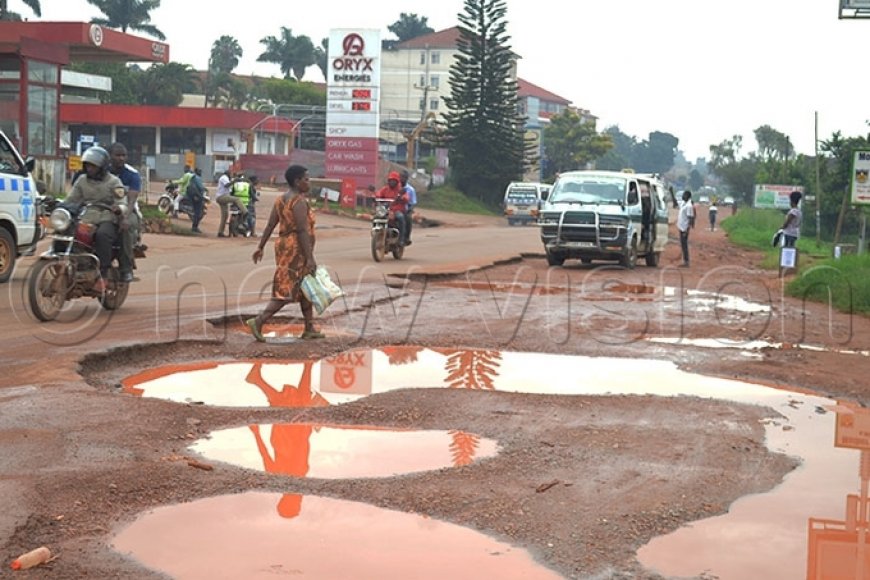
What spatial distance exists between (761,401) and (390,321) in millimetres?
4921

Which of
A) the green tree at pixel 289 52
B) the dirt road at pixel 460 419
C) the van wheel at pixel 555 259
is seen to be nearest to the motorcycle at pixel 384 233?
the van wheel at pixel 555 259

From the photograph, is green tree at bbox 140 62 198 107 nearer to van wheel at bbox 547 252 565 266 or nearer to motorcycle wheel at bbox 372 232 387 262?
van wheel at bbox 547 252 565 266

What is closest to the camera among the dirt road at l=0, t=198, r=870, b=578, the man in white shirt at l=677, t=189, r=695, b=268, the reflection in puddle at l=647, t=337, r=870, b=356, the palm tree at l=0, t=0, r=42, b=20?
the dirt road at l=0, t=198, r=870, b=578

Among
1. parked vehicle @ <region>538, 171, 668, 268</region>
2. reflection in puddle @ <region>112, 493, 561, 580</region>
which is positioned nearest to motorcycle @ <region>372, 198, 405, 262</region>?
parked vehicle @ <region>538, 171, 668, 268</region>

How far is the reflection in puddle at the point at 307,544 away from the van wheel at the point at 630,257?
56.6 feet

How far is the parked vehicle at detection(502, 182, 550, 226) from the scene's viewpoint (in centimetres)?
5081

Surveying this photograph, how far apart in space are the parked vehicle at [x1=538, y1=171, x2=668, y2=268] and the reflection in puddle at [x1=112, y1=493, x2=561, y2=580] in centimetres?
1690

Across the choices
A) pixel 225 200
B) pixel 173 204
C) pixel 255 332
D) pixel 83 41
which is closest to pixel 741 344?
pixel 255 332

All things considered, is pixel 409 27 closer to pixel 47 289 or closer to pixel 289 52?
pixel 289 52

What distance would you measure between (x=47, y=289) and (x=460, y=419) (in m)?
5.20

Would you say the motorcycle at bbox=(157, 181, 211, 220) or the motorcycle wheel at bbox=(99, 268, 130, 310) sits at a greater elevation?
the motorcycle at bbox=(157, 181, 211, 220)

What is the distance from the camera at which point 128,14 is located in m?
91.9

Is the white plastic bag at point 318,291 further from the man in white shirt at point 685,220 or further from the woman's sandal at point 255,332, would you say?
the man in white shirt at point 685,220

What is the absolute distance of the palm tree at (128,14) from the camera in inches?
3595
